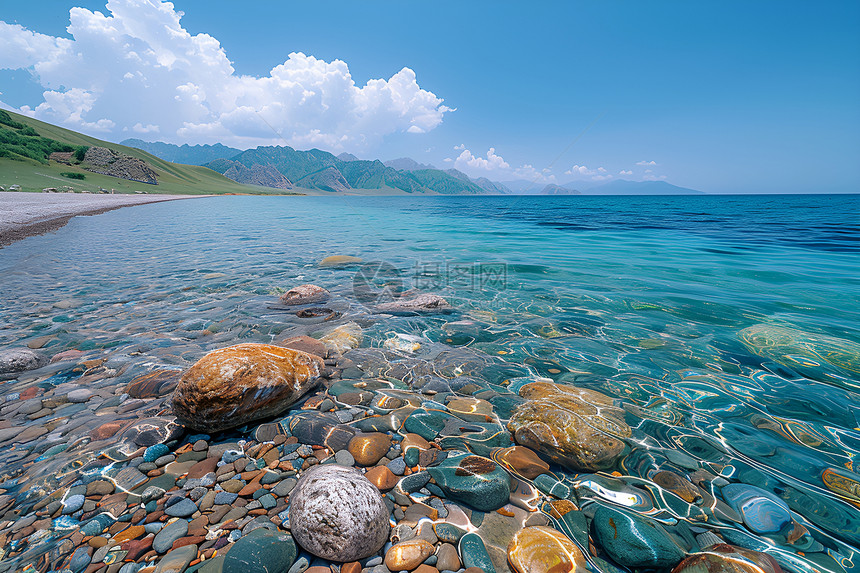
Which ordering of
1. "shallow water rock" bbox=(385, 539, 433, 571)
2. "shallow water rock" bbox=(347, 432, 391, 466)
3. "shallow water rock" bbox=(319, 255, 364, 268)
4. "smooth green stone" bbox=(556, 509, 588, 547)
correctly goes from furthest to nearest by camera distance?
"shallow water rock" bbox=(319, 255, 364, 268)
"shallow water rock" bbox=(347, 432, 391, 466)
"smooth green stone" bbox=(556, 509, 588, 547)
"shallow water rock" bbox=(385, 539, 433, 571)

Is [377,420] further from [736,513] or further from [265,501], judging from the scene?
[736,513]

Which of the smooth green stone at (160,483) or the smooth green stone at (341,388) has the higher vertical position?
the smooth green stone at (160,483)

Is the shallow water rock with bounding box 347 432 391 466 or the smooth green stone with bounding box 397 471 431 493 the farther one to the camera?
the shallow water rock with bounding box 347 432 391 466

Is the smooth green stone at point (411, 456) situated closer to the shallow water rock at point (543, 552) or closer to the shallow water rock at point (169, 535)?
the shallow water rock at point (543, 552)

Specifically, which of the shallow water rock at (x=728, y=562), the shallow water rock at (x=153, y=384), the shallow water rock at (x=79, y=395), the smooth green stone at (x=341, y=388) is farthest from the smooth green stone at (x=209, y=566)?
the shallow water rock at (x=79, y=395)

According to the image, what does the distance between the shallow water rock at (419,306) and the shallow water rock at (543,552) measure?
5.67m

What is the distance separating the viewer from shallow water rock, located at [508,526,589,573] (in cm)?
238

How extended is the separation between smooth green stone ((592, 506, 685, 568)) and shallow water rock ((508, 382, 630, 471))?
0.60m

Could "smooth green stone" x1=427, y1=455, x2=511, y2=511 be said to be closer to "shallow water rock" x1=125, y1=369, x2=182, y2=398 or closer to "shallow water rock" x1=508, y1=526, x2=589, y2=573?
"shallow water rock" x1=508, y1=526, x2=589, y2=573

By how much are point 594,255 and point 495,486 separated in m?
16.7

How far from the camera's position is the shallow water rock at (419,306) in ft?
26.5

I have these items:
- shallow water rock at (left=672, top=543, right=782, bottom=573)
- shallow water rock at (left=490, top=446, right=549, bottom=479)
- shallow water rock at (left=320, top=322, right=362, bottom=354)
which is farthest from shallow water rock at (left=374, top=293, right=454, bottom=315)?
shallow water rock at (left=672, top=543, right=782, bottom=573)

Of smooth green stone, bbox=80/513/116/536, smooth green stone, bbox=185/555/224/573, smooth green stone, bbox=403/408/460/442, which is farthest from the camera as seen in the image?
smooth green stone, bbox=403/408/460/442

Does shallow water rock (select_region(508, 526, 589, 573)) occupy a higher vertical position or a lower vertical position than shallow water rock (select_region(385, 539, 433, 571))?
lower
